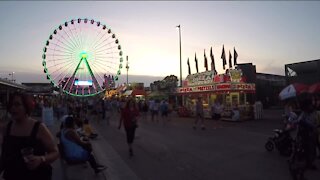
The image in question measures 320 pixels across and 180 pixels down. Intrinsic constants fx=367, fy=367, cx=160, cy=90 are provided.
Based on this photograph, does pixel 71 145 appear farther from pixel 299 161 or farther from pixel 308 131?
pixel 308 131

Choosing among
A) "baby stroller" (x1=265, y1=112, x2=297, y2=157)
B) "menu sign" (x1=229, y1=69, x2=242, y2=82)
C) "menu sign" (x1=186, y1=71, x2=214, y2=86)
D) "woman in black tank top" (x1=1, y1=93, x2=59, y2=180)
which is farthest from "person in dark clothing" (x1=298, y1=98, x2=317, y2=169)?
"menu sign" (x1=186, y1=71, x2=214, y2=86)

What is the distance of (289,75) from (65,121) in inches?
1330

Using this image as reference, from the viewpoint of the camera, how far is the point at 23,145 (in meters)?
3.25

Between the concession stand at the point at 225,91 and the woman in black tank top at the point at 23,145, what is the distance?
880 inches

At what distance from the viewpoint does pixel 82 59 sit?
1302 inches

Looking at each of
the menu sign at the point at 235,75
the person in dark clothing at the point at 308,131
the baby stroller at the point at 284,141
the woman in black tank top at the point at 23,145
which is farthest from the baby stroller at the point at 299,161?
the menu sign at the point at 235,75

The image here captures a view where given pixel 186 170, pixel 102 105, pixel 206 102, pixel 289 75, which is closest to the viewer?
pixel 186 170

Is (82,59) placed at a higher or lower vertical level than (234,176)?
higher

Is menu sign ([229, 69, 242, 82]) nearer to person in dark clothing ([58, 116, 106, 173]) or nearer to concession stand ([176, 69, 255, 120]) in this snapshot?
concession stand ([176, 69, 255, 120])

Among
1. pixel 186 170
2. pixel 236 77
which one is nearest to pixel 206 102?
pixel 236 77

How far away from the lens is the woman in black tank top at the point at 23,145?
10.7 feet

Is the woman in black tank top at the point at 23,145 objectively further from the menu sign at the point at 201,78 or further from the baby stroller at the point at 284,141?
the menu sign at the point at 201,78

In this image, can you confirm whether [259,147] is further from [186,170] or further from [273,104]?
[273,104]

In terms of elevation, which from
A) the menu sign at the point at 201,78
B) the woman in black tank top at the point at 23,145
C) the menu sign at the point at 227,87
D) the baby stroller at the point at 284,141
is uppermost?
the menu sign at the point at 201,78
